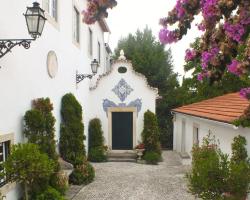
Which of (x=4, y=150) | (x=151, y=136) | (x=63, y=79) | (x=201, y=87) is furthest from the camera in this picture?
(x=201, y=87)

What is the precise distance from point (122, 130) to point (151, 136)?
5.82ft

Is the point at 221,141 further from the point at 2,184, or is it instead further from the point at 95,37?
the point at 95,37

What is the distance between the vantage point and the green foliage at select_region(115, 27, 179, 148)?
26156 millimetres

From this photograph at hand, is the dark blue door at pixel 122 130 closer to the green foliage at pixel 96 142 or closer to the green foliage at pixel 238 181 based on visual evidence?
the green foliage at pixel 96 142

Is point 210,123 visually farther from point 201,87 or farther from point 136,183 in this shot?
point 201,87

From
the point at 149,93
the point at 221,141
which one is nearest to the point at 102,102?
the point at 149,93

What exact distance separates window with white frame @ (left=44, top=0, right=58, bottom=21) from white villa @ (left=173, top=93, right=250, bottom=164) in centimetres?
585

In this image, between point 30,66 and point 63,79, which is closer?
point 30,66

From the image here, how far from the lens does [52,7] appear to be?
12094 millimetres

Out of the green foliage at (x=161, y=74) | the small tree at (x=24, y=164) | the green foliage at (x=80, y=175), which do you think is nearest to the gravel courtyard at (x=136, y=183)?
the green foliage at (x=80, y=175)

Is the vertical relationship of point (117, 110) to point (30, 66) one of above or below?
below

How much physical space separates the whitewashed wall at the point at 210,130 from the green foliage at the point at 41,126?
4.55m

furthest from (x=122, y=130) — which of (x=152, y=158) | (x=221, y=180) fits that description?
(x=221, y=180)


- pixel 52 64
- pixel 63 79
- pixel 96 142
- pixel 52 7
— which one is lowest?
pixel 96 142
